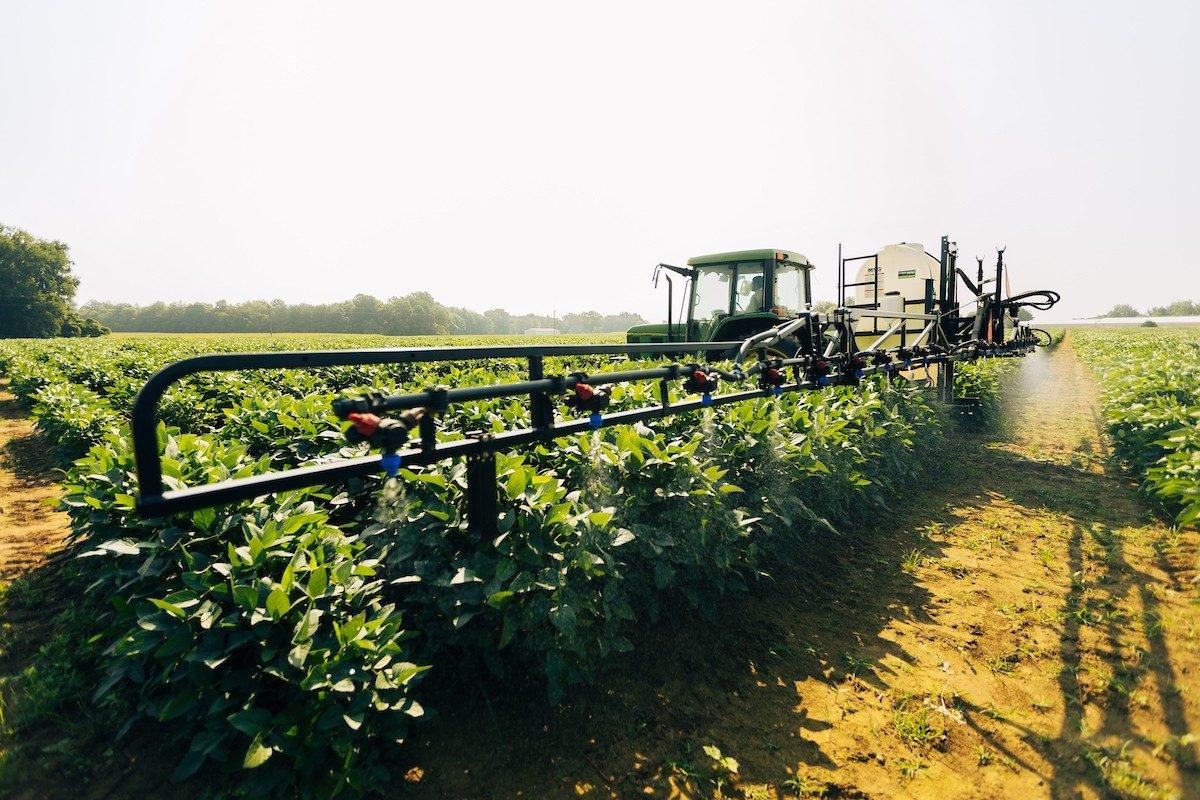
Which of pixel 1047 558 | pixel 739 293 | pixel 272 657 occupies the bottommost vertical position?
pixel 1047 558

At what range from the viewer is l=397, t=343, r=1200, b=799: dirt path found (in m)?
2.70

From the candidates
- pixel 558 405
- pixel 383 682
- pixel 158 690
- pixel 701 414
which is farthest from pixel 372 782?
pixel 701 414

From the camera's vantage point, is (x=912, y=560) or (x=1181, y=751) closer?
(x=1181, y=751)

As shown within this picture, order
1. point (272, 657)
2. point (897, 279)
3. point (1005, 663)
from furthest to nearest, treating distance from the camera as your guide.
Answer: point (897, 279)
point (1005, 663)
point (272, 657)

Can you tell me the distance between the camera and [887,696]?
3326mm

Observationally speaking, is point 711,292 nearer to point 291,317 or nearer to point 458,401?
point 458,401

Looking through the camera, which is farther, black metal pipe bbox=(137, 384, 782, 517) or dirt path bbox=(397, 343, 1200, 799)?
dirt path bbox=(397, 343, 1200, 799)

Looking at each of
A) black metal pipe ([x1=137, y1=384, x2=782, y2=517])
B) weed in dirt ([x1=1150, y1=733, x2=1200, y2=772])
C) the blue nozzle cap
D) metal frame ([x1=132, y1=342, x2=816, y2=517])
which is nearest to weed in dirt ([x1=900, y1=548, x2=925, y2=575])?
weed in dirt ([x1=1150, y1=733, x2=1200, y2=772])

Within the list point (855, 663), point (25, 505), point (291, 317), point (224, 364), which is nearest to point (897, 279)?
point (855, 663)

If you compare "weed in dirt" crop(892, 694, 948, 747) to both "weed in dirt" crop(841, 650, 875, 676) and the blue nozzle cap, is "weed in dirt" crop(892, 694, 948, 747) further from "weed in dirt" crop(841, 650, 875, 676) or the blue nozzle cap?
the blue nozzle cap

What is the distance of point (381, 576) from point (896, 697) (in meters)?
3.09

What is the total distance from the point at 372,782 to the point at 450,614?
0.74 meters

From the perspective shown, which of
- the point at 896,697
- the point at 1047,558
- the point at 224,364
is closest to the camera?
the point at 224,364

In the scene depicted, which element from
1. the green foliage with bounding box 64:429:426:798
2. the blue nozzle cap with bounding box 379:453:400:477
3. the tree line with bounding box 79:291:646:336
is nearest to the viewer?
the blue nozzle cap with bounding box 379:453:400:477
